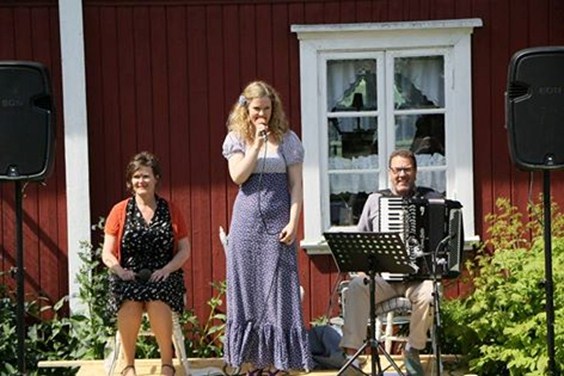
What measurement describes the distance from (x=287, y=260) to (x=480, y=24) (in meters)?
2.40

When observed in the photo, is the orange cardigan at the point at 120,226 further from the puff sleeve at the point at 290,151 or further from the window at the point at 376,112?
the window at the point at 376,112

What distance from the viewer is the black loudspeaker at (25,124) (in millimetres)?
5816

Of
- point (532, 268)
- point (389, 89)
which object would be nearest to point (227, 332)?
point (532, 268)

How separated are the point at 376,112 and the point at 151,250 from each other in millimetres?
2045

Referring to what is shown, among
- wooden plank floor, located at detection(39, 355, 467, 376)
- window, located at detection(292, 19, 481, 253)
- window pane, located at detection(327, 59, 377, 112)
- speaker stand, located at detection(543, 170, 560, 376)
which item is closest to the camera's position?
speaker stand, located at detection(543, 170, 560, 376)

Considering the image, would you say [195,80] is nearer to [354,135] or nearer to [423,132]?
[354,135]

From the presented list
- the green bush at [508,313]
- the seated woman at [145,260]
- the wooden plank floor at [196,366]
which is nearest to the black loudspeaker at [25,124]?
the seated woman at [145,260]

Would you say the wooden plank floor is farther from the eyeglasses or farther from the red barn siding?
the eyeglasses

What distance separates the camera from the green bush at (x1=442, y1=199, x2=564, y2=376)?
640 centimetres

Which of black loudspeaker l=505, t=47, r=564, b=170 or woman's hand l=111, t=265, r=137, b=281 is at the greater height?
black loudspeaker l=505, t=47, r=564, b=170

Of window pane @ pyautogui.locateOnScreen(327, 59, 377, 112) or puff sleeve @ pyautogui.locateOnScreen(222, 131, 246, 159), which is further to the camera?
window pane @ pyautogui.locateOnScreen(327, 59, 377, 112)

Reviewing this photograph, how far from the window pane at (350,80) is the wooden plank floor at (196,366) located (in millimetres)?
1729

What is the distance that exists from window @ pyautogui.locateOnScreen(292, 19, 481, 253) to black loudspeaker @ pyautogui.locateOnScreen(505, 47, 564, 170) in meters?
1.78

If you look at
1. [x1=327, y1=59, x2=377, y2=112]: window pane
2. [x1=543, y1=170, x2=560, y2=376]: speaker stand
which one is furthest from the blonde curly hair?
[x1=327, y1=59, x2=377, y2=112]: window pane
